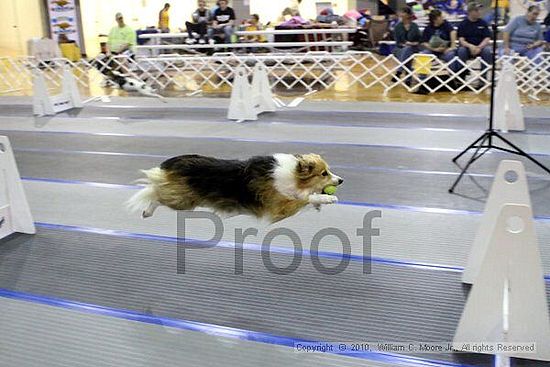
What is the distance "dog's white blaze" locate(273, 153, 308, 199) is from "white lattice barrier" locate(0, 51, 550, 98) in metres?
4.79

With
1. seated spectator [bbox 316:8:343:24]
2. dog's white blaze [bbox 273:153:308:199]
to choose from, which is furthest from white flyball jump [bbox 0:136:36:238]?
seated spectator [bbox 316:8:343:24]

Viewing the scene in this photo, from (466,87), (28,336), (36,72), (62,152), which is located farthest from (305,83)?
(28,336)

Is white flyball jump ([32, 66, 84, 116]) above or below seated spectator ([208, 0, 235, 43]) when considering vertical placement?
below

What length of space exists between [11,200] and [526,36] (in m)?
7.53

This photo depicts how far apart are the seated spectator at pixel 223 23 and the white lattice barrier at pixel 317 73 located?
729 millimetres

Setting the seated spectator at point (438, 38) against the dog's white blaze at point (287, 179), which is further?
the seated spectator at point (438, 38)

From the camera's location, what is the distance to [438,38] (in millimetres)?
8523

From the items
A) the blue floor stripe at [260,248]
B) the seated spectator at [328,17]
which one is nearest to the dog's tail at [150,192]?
the blue floor stripe at [260,248]

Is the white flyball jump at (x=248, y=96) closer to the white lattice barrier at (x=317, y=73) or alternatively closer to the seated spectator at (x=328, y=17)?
the white lattice barrier at (x=317, y=73)

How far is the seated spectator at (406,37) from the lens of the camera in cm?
870

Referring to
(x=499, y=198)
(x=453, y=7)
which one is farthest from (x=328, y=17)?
(x=499, y=198)

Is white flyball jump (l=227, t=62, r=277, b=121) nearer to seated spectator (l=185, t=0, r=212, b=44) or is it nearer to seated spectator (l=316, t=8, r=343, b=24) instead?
seated spectator (l=185, t=0, r=212, b=44)

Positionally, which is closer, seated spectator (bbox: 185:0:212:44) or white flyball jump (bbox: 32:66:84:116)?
white flyball jump (bbox: 32:66:84:116)

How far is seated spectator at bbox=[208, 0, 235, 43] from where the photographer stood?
35.0ft
